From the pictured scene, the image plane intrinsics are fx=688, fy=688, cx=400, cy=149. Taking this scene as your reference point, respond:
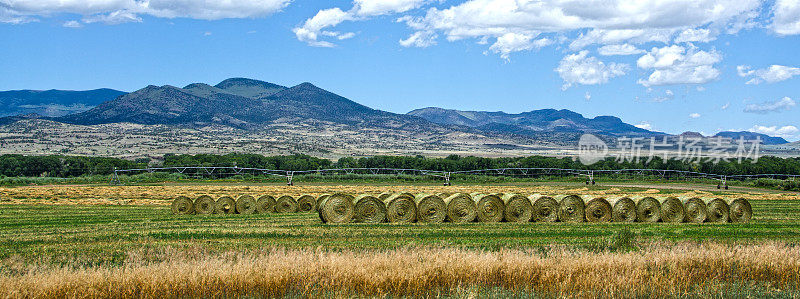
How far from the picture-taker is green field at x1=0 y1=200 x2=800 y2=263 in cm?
1664

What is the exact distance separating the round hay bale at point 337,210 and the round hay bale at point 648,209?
10635 mm

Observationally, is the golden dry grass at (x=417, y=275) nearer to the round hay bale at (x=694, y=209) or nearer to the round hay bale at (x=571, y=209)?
the round hay bale at (x=571, y=209)

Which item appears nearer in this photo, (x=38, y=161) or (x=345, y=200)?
(x=345, y=200)

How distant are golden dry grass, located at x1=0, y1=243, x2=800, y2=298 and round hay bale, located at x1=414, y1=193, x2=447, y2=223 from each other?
33.3 ft

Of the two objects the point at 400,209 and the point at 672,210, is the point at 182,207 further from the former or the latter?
the point at 672,210

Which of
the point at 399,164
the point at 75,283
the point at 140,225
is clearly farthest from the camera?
the point at 399,164

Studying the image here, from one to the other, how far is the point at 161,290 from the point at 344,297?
2910mm

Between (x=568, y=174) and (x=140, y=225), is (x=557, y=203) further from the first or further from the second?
(x=568, y=174)

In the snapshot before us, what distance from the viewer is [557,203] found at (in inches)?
973

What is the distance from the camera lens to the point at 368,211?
2356 centimetres

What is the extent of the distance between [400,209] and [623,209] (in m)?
8.33

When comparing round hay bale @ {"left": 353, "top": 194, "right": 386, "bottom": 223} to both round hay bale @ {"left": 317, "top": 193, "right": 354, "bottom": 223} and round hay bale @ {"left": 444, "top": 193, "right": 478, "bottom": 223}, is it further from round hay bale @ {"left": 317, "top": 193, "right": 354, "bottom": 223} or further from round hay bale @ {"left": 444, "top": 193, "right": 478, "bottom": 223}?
round hay bale @ {"left": 444, "top": 193, "right": 478, "bottom": 223}

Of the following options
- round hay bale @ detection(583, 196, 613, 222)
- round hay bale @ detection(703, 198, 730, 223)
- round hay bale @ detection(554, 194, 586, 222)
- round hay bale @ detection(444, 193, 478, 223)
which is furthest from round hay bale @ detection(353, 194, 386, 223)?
round hay bale @ detection(703, 198, 730, 223)

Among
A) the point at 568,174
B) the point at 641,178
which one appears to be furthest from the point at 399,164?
the point at 641,178
